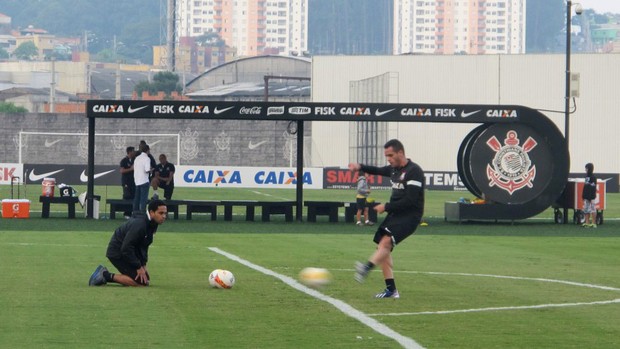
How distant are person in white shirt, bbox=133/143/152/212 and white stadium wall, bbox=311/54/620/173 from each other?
4362 centimetres

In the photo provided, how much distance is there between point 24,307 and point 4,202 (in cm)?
2184

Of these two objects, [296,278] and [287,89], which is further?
[287,89]

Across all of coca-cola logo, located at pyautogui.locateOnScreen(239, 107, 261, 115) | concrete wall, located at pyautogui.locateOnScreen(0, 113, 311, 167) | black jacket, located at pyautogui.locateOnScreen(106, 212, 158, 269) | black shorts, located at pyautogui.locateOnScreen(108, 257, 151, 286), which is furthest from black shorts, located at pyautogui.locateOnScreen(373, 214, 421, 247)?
concrete wall, located at pyautogui.locateOnScreen(0, 113, 311, 167)

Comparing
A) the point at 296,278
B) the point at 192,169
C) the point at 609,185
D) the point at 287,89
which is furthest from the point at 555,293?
the point at 287,89

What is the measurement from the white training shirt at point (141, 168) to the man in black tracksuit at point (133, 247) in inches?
639

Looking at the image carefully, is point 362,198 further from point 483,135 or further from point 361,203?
point 483,135

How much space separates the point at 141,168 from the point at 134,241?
55.7ft

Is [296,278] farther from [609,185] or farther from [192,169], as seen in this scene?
[609,185]

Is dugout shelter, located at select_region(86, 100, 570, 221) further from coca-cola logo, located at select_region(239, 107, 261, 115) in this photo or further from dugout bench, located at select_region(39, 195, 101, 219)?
dugout bench, located at select_region(39, 195, 101, 219)

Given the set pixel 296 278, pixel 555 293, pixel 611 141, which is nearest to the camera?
pixel 555 293

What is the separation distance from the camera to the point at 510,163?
3606 centimetres

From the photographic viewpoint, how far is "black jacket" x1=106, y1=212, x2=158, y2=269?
1611 centimetres

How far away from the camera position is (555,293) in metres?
16.3

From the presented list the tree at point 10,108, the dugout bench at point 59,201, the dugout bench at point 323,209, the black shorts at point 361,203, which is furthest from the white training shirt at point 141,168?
the tree at point 10,108
